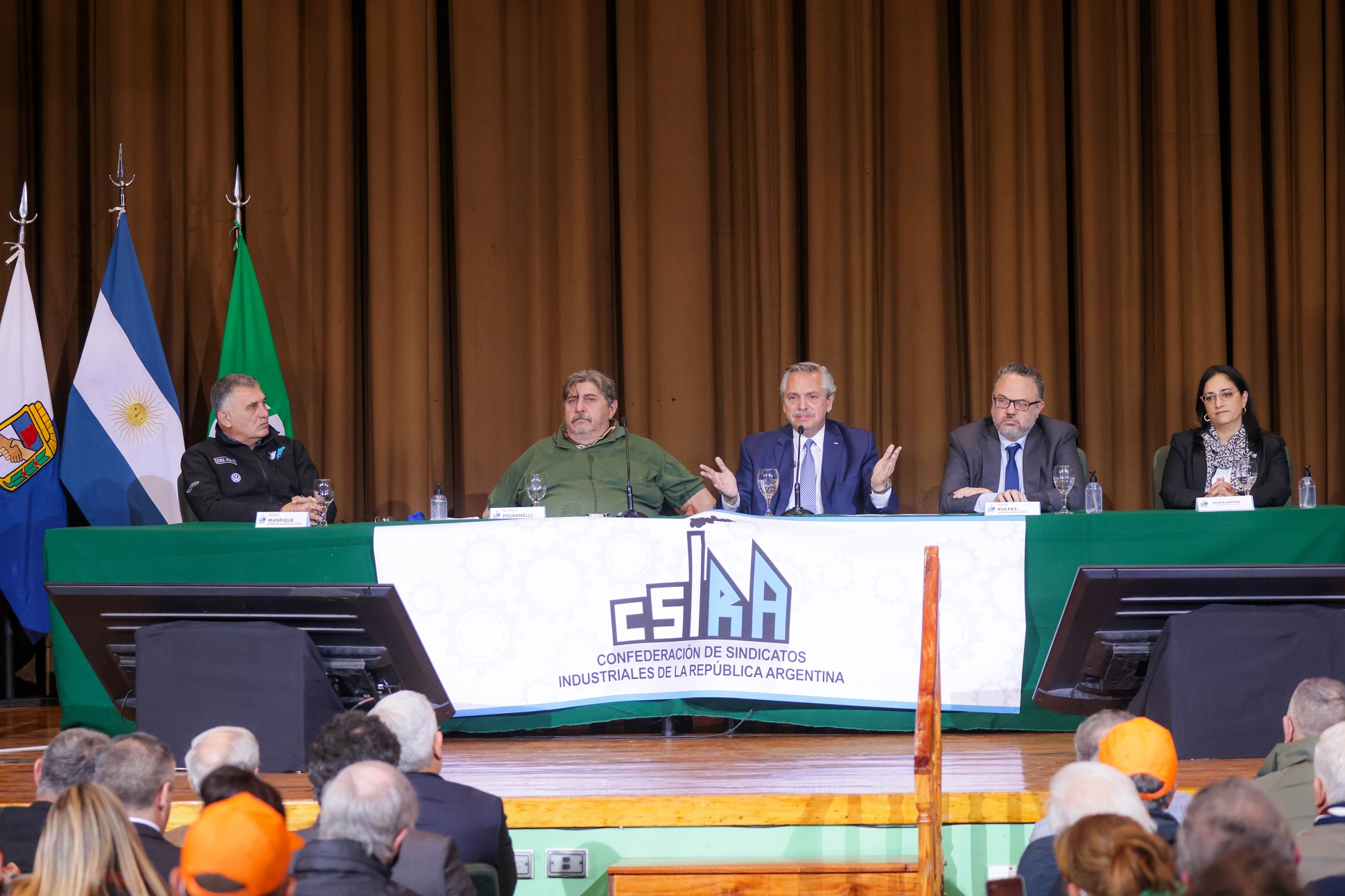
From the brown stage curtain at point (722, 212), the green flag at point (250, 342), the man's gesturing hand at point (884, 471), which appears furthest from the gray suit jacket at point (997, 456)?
the green flag at point (250, 342)

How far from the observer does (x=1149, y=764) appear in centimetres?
221

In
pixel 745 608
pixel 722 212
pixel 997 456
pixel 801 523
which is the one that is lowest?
pixel 745 608

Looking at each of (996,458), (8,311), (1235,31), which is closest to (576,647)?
(996,458)

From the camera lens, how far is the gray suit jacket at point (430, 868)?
2.01 meters

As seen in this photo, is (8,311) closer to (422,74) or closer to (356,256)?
(356,256)

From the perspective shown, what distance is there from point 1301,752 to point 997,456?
2321mm

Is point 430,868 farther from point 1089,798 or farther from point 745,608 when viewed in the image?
point 745,608

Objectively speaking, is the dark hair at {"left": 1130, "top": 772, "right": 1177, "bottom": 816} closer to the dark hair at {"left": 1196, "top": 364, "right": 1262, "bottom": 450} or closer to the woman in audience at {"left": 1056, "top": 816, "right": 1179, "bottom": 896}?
the woman in audience at {"left": 1056, "top": 816, "right": 1179, "bottom": 896}

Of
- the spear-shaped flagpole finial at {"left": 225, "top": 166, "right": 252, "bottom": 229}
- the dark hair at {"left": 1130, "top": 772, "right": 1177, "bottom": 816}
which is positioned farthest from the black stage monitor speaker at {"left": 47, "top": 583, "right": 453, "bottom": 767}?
the spear-shaped flagpole finial at {"left": 225, "top": 166, "right": 252, "bottom": 229}

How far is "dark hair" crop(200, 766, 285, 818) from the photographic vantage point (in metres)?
1.99

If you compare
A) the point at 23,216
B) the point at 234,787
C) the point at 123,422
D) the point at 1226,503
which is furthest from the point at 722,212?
the point at 234,787

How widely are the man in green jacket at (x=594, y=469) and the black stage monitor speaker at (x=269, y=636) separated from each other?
1162 mm

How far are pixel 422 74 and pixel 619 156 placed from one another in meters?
1.01

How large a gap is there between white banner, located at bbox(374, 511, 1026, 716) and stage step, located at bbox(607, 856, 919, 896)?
1020 mm
